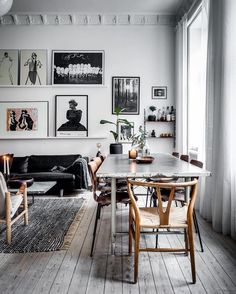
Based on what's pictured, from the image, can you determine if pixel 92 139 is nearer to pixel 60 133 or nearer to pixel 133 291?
pixel 60 133

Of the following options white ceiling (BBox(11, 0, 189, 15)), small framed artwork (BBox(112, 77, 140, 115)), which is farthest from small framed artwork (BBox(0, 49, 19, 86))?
small framed artwork (BBox(112, 77, 140, 115))

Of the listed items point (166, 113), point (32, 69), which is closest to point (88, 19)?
point (32, 69)

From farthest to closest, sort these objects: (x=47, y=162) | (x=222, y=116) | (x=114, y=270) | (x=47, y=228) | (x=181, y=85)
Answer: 1. (x=47, y=162)
2. (x=181, y=85)
3. (x=47, y=228)
4. (x=222, y=116)
5. (x=114, y=270)

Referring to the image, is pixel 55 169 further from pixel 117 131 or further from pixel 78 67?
pixel 78 67

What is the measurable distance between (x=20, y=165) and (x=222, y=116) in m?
4.19

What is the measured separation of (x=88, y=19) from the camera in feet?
20.8

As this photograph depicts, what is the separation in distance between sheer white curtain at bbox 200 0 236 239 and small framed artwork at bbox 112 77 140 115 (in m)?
2.77

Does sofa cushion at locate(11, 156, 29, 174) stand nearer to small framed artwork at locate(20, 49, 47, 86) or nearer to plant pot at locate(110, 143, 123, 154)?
small framed artwork at locate(20, 49, 47, 86)

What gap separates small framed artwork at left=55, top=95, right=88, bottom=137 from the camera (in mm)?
6371

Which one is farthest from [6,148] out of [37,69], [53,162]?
[37,69]

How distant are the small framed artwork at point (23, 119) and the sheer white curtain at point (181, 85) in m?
2.88

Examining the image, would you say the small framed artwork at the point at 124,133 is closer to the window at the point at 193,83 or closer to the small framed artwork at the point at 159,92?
the small framed artwork at the point at 159,92

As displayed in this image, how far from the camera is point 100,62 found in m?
6.34

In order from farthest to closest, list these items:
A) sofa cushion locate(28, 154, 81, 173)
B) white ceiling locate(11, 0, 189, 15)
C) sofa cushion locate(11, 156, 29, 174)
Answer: sofa cushion locate(28, 154, 81, 173)
sofa cushion locate(11, 156, 29, 174)
white ceiling locate(11, 0, 189, 15)
